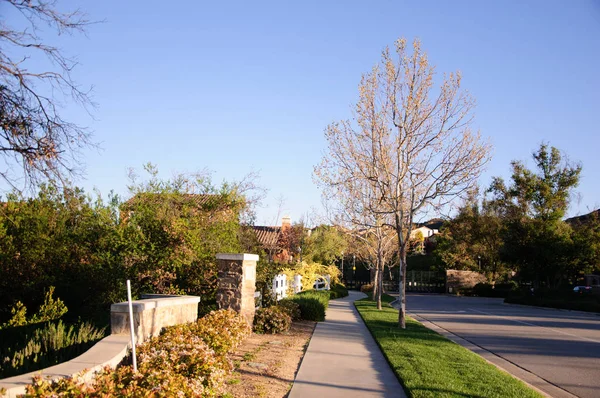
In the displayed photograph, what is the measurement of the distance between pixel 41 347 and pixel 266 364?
3591 mm

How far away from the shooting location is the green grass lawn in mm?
7660

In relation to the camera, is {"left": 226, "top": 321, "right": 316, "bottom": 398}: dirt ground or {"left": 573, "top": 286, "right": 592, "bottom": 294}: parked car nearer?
{"left": 226, "top": 321, "right": 316, "bottom": 398}: dirt ground

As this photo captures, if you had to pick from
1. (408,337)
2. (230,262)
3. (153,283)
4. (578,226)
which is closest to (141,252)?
(153,283)

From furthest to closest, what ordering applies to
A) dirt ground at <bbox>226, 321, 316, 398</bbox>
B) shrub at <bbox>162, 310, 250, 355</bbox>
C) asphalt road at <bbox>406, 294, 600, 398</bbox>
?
1. asphalt road at <bbox>406, 294, 600, 398</bbox>
2. shrub at <bbox>162, 310, 250, 355</bbox>
3. dirt ground at <bbox>226, 321, 316, 398</bbox>

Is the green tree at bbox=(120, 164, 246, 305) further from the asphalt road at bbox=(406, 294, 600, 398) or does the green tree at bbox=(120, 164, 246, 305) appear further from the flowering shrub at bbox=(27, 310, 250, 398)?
the asphalt road at bbox=(406, 294, 600, 398)

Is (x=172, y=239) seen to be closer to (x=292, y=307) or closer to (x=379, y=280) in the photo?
(x=292, y=307)

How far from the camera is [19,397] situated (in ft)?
13.4

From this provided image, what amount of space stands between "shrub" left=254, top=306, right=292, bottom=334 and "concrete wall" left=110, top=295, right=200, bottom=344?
10.7 feet

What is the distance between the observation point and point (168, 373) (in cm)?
539

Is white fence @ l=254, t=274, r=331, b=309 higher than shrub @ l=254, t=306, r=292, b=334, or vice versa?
white fence @ l=254, t=274, r=331, b=309

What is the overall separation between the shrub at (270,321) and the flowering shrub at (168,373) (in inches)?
163

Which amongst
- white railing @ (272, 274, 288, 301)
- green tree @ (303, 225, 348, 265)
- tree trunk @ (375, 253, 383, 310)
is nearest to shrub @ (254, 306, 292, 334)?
white railing @ (272, 274, 288, 301)

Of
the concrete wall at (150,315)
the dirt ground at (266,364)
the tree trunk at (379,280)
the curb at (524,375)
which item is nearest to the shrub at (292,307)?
the dirt ground at (266,364)

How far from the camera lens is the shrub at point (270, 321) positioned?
13.3 m
